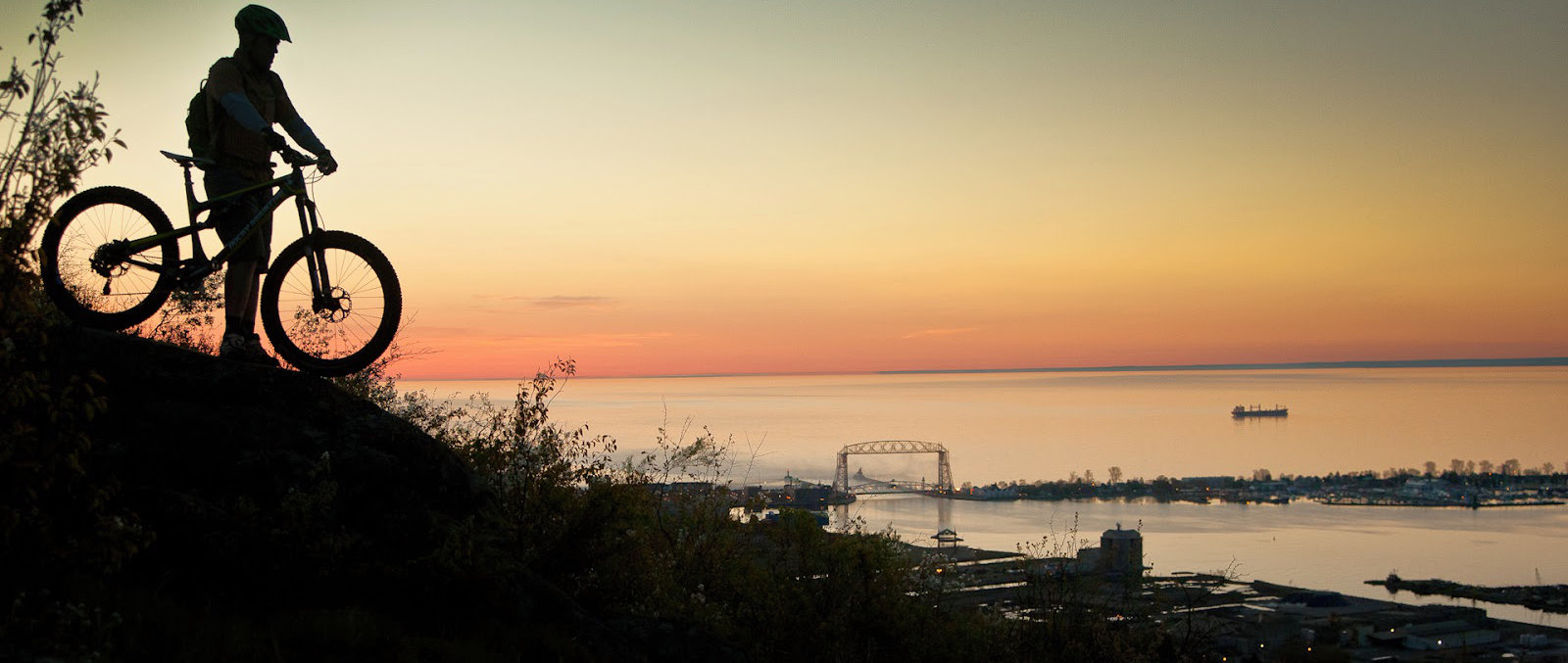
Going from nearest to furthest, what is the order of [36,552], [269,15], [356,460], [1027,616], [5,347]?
[5,347], [36,552], [356,460], [269,15], [1027,616]

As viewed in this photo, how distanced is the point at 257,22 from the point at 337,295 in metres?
2.40

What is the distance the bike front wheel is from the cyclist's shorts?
0.68 feet

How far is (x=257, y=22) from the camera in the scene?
753cm

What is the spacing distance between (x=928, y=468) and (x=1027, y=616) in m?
102

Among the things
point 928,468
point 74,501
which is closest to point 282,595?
point 74,501

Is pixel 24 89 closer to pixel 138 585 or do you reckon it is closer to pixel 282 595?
pixel 138 585

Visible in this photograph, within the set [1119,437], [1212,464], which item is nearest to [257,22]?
[1212,464]

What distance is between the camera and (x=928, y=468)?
113188 millimetres

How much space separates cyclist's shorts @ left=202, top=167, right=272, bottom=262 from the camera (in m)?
7.56

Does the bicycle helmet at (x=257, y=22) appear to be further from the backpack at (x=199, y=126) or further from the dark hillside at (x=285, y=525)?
the dark hillside at (x=285, y=525)

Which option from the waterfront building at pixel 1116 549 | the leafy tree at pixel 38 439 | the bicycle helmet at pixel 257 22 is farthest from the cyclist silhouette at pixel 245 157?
the waterfront building at pixel 1116 549

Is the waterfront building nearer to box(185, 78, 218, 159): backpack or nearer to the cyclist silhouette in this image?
the cyclist silhouette

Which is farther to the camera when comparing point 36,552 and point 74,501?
point 74,501

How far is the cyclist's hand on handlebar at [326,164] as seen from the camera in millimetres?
7660
